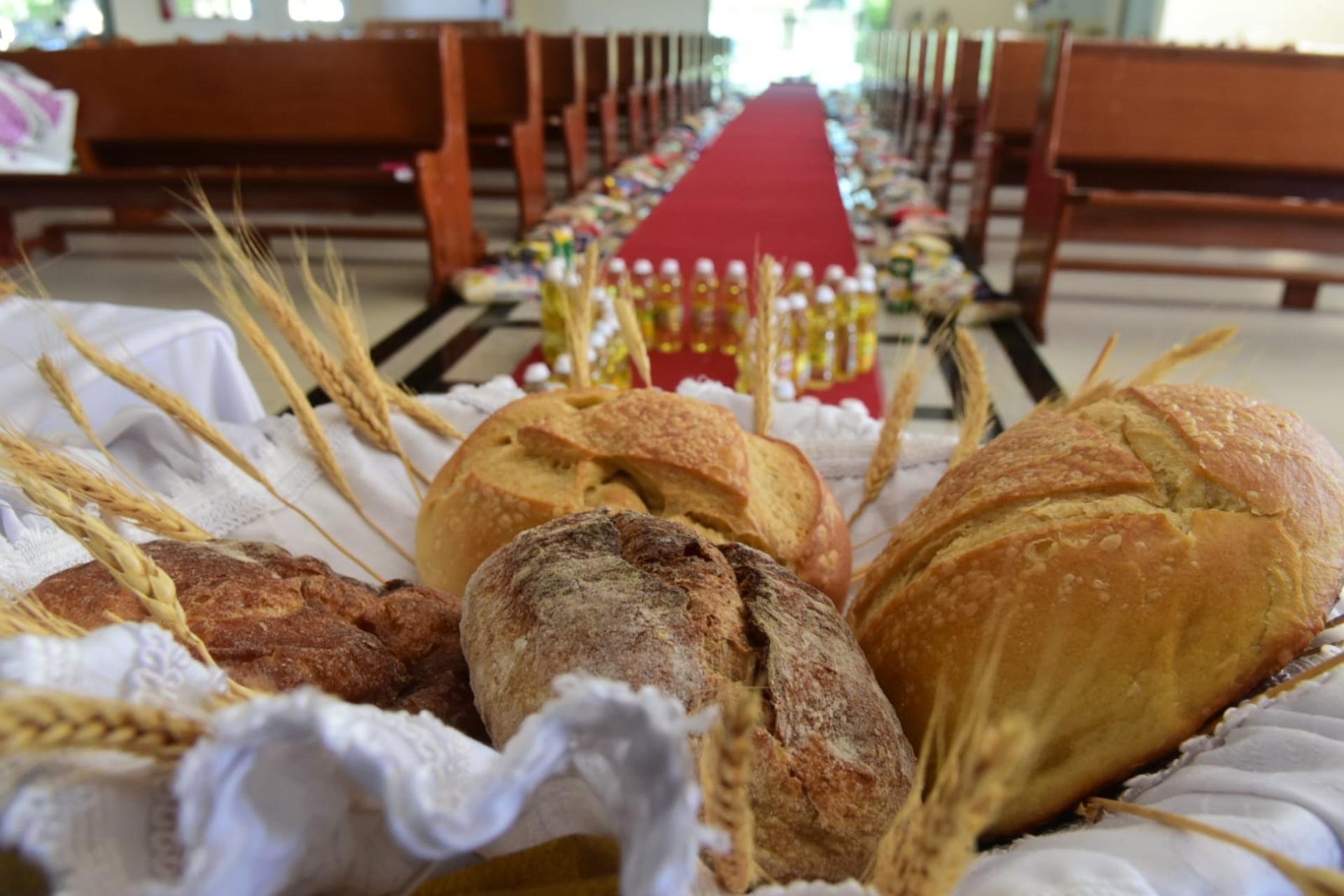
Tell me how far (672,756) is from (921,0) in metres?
19.3

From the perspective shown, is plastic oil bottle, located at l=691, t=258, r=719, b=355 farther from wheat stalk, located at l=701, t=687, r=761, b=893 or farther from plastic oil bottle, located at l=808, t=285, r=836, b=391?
wheat stalk, located at l=701, t=687, r=761, b=893

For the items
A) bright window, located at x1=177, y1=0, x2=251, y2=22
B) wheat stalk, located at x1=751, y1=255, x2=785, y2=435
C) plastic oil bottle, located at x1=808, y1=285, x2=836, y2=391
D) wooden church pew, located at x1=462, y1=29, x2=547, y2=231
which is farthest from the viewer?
bright window, located at x1=177, y1=0, x2=251, y2=22

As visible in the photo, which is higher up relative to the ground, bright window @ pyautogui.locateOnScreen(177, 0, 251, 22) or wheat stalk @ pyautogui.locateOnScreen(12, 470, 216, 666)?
bright window @ pyautogui.locateOnScreen(177, 0, 251, 22)

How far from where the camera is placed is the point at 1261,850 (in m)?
0.41

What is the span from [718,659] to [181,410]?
65 centimetres

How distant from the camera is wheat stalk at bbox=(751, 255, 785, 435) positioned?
3.68 ft

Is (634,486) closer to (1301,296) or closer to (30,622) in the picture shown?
(30,622)

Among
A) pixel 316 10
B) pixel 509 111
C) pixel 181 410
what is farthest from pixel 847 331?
pixel 316 10

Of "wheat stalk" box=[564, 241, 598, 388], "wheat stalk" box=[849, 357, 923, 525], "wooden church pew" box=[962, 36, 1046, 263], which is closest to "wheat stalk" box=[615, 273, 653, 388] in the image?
"wheat stalk" box=[564, 241, 598, 388]

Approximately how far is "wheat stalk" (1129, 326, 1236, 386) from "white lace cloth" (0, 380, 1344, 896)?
15.8 inches

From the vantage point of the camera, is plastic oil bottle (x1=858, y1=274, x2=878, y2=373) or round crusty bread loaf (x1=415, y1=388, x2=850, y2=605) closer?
round crusty bread loaf (x1=415, y1=388, x2=850, y2=605)

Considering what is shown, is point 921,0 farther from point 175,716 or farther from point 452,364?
point 175,716

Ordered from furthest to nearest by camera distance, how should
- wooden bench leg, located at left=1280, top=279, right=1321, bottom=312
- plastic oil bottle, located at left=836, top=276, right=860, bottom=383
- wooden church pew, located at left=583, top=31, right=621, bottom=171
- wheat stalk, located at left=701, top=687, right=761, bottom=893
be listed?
wooden church pew, located at left=583, top=31, right=621, bottom=171 < wooden bench leg, located at left=1280, top=279, right=1321, bottom=312 < plastic oil bottle, located at left=836, top=276, right=860, bottom=383 < wheat stalk, located at left=701, top=687, right=761, bottom=893

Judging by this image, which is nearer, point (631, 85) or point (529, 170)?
point (529, 170)
